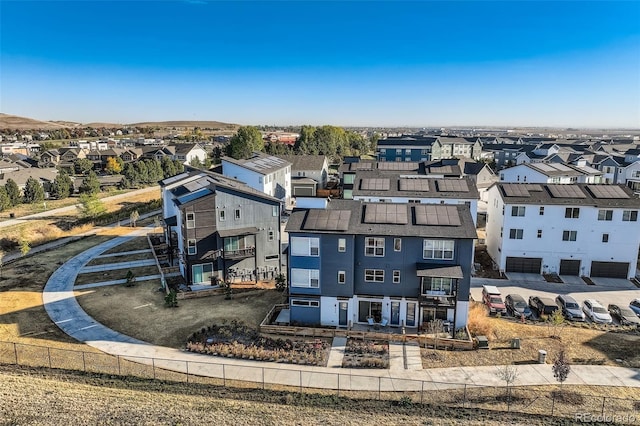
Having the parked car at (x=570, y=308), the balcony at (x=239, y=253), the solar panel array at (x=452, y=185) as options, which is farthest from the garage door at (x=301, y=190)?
the parked car at (x=570, y=308)

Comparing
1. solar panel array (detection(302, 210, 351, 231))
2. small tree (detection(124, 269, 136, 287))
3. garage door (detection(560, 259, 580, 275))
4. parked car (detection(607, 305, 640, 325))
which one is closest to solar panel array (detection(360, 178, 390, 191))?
solar panel array (detection(302, 210, 351, 231))

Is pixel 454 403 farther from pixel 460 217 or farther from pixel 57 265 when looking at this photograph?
pixel 57 265

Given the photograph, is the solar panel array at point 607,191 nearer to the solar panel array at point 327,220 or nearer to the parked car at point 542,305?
the parked car at point 542,305

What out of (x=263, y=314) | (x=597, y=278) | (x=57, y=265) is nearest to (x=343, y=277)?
(x=263, y=314)

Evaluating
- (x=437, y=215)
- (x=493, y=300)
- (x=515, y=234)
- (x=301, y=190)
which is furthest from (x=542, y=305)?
(x=301, y=190)

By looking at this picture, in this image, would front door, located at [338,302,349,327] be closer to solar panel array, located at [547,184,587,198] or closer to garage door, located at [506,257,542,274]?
garage door, located at [506,257,542,274]

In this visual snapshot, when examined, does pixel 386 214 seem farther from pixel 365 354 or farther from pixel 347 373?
pixel 347 373
